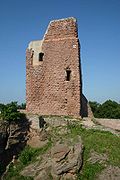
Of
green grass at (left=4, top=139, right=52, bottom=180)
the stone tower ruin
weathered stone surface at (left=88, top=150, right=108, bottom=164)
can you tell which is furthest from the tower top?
weathered stone surface at (left=88, top=150, right=108, bottom=164)

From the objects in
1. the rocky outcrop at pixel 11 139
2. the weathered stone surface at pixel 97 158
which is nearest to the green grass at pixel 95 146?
the weathered stone surface at pixel 97 158

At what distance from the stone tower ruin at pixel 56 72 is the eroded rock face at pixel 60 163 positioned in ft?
11.8

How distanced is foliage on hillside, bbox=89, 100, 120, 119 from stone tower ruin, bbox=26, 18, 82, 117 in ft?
59.1

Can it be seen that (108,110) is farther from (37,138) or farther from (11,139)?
(11,139)

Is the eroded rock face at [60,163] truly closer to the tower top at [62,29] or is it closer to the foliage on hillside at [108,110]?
the tower top at [62,29]

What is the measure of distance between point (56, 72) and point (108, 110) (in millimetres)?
19575

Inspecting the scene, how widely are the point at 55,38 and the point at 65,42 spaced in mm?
810

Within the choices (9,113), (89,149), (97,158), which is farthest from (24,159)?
(97,158)

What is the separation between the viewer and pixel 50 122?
59.3ft

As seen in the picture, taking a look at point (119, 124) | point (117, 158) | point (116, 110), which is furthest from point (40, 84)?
point (116, 110)

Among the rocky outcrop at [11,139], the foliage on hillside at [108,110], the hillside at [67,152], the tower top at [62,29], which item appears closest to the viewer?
the hillside at [67,152]

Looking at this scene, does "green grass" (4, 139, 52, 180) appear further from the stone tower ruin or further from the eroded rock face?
the stone tower ruin

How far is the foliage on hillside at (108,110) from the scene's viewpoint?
36188mm

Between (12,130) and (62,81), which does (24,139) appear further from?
(62,81)
